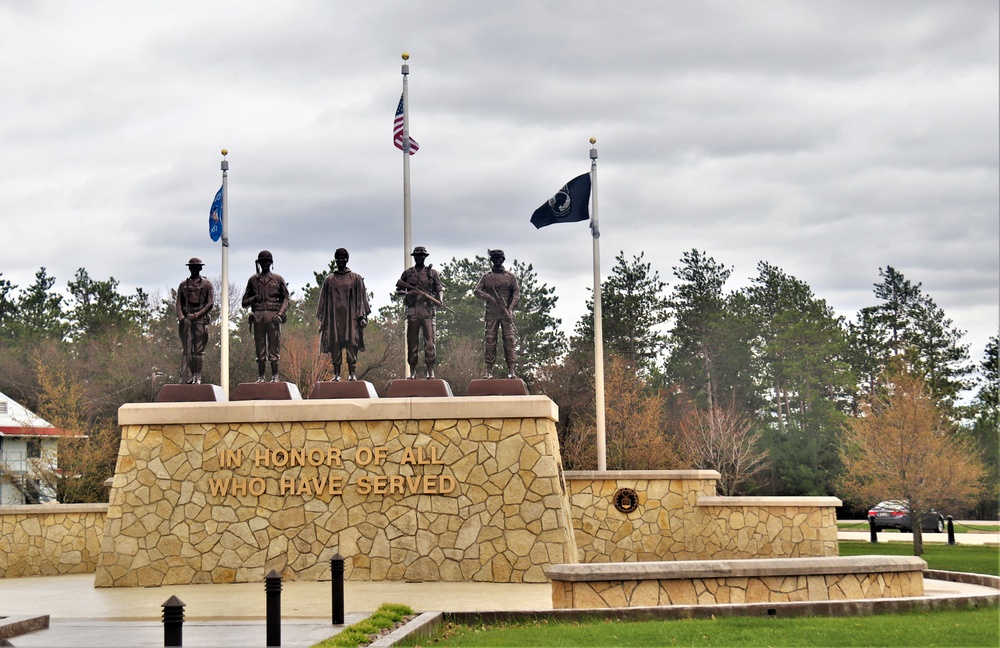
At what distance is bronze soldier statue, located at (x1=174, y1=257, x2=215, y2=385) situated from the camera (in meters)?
18.2

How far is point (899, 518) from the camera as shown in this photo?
1603 inches

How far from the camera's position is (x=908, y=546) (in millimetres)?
28438

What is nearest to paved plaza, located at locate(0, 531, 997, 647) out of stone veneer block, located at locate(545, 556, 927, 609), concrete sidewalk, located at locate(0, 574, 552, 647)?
concrete sidewalk, located at locate(0, 574, 552, 647)

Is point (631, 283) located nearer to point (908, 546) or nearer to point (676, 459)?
point (676, 459)

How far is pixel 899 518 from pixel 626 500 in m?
23.4

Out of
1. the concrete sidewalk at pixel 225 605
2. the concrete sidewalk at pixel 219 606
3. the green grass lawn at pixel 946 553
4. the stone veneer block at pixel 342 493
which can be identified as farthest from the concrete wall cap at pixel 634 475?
the concrete sidewalk at pixel 219 606

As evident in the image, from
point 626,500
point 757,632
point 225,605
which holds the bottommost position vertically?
point 225,605

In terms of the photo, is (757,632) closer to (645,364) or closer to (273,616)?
(273,616)

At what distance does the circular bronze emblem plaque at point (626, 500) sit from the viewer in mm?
21203

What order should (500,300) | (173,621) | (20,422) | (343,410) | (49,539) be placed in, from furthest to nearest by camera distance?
(20,422), (49,539), (500,300), (343,410), (173,621)

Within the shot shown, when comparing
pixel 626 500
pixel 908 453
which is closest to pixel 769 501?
pixel 626 500

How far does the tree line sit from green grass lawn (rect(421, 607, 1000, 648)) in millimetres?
25187

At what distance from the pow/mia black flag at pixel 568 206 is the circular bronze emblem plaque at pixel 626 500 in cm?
Result: 577

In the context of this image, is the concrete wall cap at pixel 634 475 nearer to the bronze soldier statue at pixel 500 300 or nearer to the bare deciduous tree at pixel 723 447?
the bronze soldier statue at pixel 500 300
